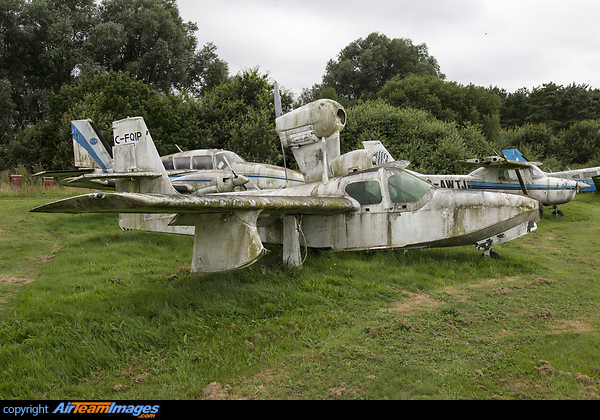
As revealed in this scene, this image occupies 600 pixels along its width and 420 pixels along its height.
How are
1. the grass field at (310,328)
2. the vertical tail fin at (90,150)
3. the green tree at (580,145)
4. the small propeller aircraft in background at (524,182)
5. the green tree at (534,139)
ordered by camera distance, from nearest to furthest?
the grass field at (310,328)
the vertical tail fin at (90,150)
the small propeller aircraft in background at (524,182)
the green tree at (534,139)
the green tree at (580,145)

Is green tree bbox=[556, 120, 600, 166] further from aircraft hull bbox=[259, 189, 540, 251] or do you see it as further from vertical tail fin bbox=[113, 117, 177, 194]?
vertical tail fin bbox=[113, 117, 177, 194]

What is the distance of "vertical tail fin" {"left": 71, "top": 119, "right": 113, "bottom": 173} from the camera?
50.2ft

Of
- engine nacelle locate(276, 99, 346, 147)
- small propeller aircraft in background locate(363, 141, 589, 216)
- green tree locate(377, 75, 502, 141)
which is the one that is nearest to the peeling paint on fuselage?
engine nacelle locate(276, 99, 346, 147)

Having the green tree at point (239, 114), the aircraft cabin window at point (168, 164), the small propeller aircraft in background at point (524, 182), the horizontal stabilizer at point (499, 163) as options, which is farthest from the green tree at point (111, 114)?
the small propeller aircraft in background at point (524, 182)

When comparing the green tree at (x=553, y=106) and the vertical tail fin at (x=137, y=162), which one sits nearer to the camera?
the vertical tail fin at (x=137, y=162)

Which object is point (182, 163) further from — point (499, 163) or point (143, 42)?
point (143, 42)

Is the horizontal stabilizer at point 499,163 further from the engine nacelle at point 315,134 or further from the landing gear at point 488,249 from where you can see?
the engine nacelle at point 315,134

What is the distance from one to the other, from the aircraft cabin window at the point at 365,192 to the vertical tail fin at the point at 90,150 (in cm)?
977

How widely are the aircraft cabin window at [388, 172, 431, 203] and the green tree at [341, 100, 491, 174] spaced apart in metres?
15.3

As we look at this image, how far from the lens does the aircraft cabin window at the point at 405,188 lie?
30.5ft

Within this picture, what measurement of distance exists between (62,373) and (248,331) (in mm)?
2311

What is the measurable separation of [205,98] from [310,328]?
26577 millimetres
